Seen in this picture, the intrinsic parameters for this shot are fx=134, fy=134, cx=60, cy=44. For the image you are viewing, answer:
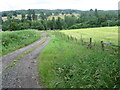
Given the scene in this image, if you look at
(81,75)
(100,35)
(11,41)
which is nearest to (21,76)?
(81,75)

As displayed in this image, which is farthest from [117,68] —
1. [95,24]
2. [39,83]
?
[95,24]

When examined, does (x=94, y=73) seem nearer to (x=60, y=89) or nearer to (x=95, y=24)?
(x=60, y=89)

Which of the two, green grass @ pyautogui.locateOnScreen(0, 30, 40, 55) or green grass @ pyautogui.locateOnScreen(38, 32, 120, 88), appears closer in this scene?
green grass @ pyautogui.locateOnScreen(38, 32, 120, 88)

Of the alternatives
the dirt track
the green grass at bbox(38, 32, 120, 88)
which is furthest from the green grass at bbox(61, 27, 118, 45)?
the dirt track

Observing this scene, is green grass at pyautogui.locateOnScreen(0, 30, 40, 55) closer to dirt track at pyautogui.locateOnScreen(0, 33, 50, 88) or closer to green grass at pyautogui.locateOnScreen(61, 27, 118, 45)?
dirt track at pyautogui.locateOnScreen(0, 33, 50, 88)

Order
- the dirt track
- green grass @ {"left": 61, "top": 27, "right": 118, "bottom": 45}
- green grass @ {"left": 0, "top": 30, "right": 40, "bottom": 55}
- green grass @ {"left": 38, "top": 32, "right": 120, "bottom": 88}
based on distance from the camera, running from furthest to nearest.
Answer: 1. green grass @ {"left": 61, "top": 27, "right": 118, "bottom": 45}
2. green grass @ {"left": 0, "top": 30, "right": 40, "bottom": 55}
3. the dirt track
4. green grass @ {"left": 38, "top": 32, "right": 120, "bottom": 88}

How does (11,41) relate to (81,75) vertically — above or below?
above

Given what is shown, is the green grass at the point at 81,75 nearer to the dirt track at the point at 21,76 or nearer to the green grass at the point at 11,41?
the dirt track at the point at 21,76

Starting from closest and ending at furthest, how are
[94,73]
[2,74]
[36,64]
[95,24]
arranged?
[94,73]
[2,74]
[36,64]
[95,24]

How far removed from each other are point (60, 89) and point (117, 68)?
16.9 ft

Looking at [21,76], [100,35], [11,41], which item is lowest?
[100,35]

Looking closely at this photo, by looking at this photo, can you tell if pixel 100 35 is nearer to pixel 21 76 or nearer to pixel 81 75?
pixel 81 75

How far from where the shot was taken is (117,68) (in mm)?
10906

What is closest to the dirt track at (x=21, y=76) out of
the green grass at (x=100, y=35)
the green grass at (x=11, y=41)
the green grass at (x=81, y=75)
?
the green grass at (x=81, y=75)
